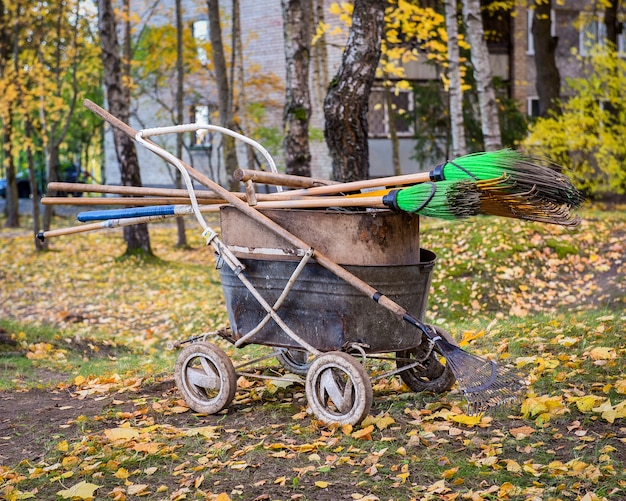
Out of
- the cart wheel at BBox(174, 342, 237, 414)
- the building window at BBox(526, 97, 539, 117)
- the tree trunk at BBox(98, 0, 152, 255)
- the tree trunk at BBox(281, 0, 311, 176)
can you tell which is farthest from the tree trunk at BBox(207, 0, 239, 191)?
the building window at BBox(526, 97, 539, 117)

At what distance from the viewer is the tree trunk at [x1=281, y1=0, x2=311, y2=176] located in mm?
11258

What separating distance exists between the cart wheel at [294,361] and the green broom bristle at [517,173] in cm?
197

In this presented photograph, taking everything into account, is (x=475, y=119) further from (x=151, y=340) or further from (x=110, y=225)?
(x=110, y=225)

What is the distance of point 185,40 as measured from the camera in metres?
23.5

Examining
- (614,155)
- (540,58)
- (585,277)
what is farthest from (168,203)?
(540,58)

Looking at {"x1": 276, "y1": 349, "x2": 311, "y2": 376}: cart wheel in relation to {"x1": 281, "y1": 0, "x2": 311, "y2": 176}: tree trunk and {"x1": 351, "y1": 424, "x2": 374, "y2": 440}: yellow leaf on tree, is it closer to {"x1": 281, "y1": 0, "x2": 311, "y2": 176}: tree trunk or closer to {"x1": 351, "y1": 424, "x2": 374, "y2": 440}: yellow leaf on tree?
{"x1": 351, "y1": 424, "x2": 374, "y2": 440}: yellow leaf on tree

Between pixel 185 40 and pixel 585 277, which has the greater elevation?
pixel 185 40

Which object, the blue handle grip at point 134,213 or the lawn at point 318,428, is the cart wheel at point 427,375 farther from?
the blue handle grip at point 134,213

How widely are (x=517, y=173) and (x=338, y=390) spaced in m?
1.55

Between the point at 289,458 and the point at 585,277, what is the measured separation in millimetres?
7427

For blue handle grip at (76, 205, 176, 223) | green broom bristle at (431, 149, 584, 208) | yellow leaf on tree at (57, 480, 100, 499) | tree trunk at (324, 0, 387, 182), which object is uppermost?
tree trunk at (324, 0, 387, 182)

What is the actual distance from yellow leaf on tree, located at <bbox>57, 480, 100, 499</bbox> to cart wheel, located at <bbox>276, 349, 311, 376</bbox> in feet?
7.00

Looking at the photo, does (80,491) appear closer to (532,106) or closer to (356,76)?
(356,76)

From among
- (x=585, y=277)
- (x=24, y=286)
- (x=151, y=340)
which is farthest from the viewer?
(x=24, y=286)
